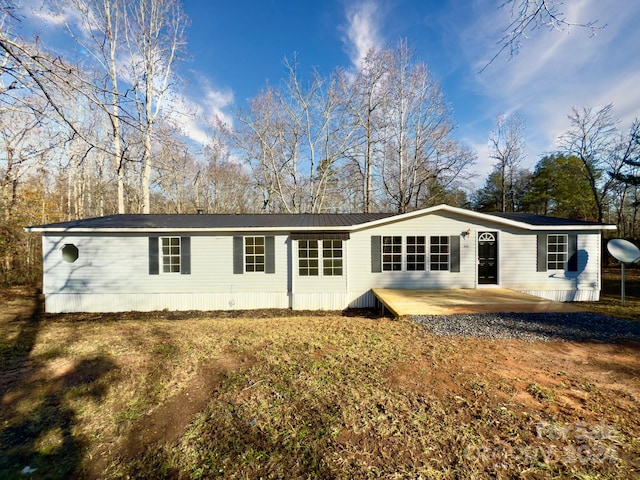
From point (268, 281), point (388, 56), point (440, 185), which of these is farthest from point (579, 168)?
point (268, 281)

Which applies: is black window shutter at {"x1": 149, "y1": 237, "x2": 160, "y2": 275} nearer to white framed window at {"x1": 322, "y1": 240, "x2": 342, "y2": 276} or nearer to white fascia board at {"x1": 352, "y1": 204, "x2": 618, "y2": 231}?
white framed window at {"x1": 322, "y1": 240, "x2": 342, "y2": 276}

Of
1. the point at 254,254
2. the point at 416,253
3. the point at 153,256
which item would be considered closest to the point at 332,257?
the point at 254,254

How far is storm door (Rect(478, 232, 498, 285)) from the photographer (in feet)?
31.0

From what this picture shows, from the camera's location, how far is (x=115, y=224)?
367 inches

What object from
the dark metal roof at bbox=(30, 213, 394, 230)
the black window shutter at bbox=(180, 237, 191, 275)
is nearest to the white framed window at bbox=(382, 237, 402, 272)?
the dark metal roof at bbox=(30, 213, 394, 230)

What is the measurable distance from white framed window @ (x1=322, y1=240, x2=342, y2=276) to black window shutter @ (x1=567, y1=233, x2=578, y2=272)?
804 centimetres

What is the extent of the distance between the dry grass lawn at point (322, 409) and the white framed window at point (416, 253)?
479 centimetres

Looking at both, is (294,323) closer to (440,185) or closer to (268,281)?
(268,281)

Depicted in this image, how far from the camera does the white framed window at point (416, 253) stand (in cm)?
945

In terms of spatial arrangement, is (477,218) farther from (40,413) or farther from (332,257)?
(40,413)

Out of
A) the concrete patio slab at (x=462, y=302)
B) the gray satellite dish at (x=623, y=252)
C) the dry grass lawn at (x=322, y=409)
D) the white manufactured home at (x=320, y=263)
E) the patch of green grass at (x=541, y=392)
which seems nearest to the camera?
the dry grass lawn at (x=322, y=409)

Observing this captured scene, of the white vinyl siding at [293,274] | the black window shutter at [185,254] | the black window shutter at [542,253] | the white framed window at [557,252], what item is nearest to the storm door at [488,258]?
the white vinyl siding at [293,274]

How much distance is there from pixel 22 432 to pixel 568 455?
16.7 ft

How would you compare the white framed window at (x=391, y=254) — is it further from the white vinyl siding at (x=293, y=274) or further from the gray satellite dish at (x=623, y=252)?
the gray satellite dish at (x=623, y=252)
